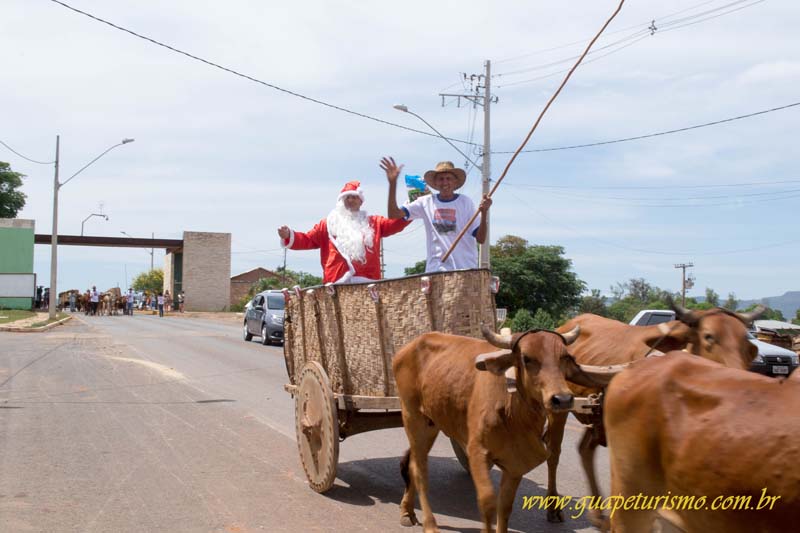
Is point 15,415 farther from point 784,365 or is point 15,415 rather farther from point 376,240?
point 784,365

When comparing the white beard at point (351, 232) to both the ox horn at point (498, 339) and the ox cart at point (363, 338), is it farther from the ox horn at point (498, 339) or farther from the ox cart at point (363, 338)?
the ox horn at point (498, 339)

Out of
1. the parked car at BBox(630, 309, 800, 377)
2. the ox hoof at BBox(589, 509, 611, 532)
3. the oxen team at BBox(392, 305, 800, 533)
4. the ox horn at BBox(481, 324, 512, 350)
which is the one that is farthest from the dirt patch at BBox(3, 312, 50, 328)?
the ox horn at BBox(481, 324, 512, 350)

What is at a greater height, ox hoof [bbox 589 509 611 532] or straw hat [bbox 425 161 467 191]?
straw hat [bbox 425 161 467 191]

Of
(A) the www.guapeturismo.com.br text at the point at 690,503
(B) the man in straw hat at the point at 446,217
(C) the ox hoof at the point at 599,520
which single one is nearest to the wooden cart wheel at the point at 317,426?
(B) the man in straw hat at the point at 446,217

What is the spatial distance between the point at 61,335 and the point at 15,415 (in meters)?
17.4

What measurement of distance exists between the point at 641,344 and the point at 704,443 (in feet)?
7.34

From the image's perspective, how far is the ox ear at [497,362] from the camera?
15.2 ft

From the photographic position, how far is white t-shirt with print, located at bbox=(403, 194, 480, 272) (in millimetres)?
6914

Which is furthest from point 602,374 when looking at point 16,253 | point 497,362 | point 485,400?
point 16,253

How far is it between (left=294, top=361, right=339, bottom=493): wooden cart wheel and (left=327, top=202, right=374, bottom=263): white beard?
1153 millimetres

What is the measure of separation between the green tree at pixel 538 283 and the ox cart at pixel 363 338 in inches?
1121

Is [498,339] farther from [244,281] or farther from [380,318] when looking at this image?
[244,281]

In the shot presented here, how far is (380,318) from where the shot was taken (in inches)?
250

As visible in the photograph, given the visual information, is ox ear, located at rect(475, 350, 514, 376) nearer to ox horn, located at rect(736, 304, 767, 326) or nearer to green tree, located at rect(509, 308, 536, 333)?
ox horn, located at rect(736, 304, 767, 326)
